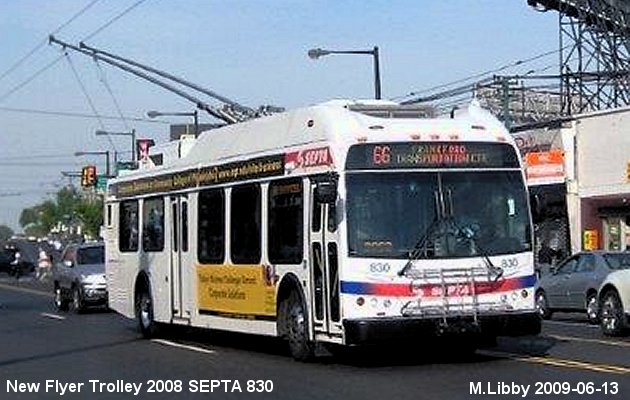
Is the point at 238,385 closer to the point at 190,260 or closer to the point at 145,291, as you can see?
the point at 190,260

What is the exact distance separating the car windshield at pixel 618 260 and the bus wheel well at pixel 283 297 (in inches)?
361

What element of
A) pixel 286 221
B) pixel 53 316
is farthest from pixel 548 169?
pixel 286 221

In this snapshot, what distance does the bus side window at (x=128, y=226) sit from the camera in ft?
75.4

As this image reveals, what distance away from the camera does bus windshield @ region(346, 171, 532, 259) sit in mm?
14805

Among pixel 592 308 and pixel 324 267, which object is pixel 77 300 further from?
pixel 324 267

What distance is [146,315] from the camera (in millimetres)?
22109

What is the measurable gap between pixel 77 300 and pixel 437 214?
18586 millimetres

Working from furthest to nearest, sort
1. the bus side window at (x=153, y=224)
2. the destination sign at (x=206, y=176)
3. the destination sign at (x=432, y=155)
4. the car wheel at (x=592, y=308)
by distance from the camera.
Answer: the car wheel at (x=592, y=308) < the bus side window at (x=153, y=224) < the destination sign at (x=206, y=176) < the destination sign at (x=432, y=155)

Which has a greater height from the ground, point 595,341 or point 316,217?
point 316,217

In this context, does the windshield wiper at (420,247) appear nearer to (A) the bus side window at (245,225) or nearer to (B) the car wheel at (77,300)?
(A) the bus side window at (245,225)

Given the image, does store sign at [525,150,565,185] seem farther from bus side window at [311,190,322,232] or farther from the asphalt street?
bus side window at [311,190,322,232]

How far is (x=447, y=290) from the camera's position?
14.8 metres

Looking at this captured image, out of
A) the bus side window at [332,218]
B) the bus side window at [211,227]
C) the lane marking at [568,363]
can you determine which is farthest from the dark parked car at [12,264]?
the bus side window at [332,218]

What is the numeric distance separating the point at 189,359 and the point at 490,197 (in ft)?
16.3
